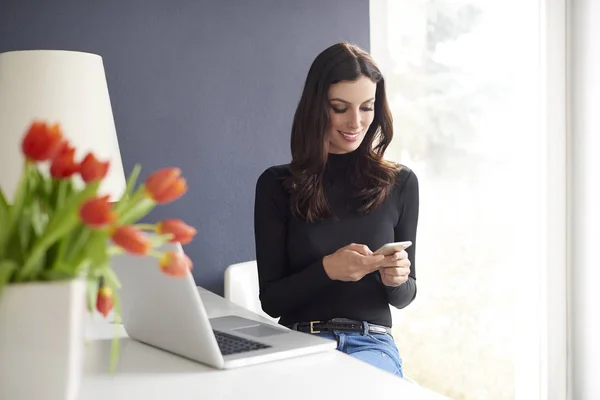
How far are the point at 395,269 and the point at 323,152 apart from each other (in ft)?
1.40

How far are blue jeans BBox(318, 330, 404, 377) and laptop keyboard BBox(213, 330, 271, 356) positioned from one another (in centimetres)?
39

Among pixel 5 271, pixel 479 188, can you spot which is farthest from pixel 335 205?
pixel 5 271

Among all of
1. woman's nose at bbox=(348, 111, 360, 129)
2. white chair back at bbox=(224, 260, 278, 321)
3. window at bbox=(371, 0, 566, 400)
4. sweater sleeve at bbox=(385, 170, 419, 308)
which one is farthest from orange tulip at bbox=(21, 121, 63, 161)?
window at bbox=(371, 0, 566, 400)

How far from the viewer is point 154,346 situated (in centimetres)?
149

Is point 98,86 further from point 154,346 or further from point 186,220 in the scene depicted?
point 154,346

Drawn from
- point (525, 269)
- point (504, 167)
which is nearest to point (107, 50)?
point (504, 167)

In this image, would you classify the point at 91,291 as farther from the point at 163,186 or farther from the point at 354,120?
the point at 354,120

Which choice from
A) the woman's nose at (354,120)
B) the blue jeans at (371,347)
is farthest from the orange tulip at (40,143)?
the woman's nose at (354,120)

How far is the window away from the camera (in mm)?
3033

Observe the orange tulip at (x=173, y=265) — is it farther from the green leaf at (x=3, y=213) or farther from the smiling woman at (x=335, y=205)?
the smiling woman at (x=335, y=205)

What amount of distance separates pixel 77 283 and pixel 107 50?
184 centimetres

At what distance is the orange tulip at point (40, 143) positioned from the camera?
2.30 ft

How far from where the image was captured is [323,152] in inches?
80.2

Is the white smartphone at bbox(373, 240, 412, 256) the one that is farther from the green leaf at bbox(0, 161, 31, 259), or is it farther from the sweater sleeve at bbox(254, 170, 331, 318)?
the green leaf at bbox(0, 161, 31, 259)
